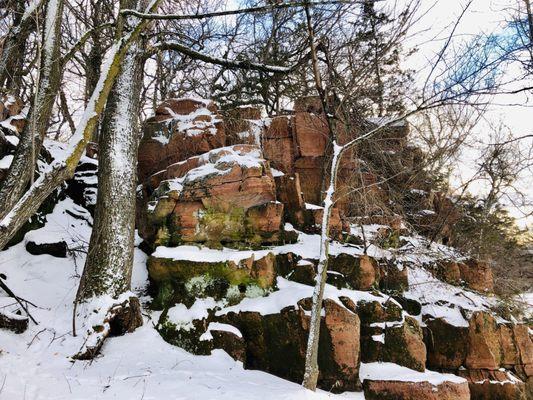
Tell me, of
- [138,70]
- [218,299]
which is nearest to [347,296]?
[218,299]

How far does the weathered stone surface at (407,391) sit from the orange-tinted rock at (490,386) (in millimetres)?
1475

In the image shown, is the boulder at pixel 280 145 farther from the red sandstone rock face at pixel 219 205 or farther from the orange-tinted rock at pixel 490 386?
the orange-tinted rock at pixel 490 386

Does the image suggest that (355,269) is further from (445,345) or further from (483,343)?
(483,343)

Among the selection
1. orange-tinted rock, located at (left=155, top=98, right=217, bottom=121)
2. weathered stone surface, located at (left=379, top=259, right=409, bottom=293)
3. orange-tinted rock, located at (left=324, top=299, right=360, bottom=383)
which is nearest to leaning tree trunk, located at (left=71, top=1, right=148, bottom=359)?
orange-tinted rock, located at (left=155, top=98, right=217, bottom=121)

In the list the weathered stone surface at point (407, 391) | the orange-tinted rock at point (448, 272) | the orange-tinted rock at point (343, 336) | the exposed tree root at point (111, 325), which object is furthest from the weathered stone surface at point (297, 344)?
the orange-tinted rock at point (448, 272)

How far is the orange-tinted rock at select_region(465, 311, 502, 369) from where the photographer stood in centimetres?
670

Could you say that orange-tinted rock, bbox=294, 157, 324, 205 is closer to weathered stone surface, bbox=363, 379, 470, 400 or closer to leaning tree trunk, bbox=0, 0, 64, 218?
weathered stone surface, bbox=363, 379, 470, 400

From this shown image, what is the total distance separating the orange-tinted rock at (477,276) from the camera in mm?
8227

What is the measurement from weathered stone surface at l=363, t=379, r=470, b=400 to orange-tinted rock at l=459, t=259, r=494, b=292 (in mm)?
3595

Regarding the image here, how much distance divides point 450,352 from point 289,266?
3681 mm

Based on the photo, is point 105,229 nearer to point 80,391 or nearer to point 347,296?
point 80,391

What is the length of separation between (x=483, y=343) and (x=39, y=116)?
27.7 feet

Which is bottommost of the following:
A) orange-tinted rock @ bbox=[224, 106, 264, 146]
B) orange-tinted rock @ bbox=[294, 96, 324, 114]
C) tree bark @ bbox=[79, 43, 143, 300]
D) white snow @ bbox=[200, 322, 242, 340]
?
white snow @ bbox=[200, 322, 242, 340]

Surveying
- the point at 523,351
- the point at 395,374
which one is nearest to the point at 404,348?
the point at 395,374
